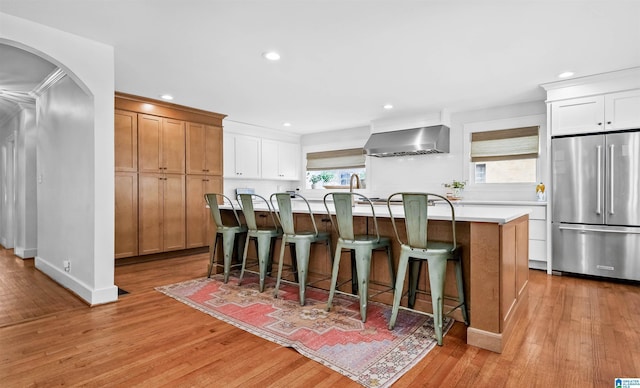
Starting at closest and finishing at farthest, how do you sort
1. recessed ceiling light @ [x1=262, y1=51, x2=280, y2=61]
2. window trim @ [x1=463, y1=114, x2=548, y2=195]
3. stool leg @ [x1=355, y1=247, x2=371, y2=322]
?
1. stool leg @ [x1=355, y1=247, x2=371, y2=322]
2. recessed ceiling light @ [x1=262, y1=51, x2=280, y2=61]
3. window trim @ [x1=463, y1=114, x2=548, y2=195]

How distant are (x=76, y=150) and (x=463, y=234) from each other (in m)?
3.70

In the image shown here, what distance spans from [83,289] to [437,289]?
3.16 meters

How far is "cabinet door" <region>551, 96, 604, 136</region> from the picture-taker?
153 inches

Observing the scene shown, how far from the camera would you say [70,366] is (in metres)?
1.97

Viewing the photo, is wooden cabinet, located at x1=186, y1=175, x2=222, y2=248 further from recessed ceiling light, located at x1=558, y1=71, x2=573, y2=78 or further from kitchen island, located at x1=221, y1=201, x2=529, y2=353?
recessed ceiling light, located at x1=558, y1=71, x2=573, y2=78

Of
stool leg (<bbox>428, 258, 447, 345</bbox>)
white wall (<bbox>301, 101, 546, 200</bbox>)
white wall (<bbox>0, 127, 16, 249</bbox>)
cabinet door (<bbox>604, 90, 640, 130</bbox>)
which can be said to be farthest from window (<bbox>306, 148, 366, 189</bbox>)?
white wall (<bbox>0, 127, 16, 249</bbox>)

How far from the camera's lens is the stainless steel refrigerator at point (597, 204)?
12.1 ft

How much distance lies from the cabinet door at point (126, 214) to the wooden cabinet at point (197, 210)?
792 millimetres

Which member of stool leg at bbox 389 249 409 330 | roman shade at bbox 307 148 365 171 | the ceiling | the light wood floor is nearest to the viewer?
the light wood floor

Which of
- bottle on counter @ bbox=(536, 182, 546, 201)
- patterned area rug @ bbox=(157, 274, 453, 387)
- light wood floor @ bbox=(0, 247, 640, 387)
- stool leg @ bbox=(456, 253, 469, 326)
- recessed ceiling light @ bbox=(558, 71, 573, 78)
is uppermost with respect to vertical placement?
recessed ceiling light @ bbox=(558, 71, 573, 78)

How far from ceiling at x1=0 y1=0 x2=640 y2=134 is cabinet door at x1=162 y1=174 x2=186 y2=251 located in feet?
4.18

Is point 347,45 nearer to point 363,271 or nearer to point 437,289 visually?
point 363,271

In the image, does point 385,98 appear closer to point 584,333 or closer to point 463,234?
point 463,234

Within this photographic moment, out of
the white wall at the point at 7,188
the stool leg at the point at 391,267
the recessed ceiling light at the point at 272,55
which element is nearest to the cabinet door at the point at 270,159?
the recessed ceiling light at the point at 272,55
